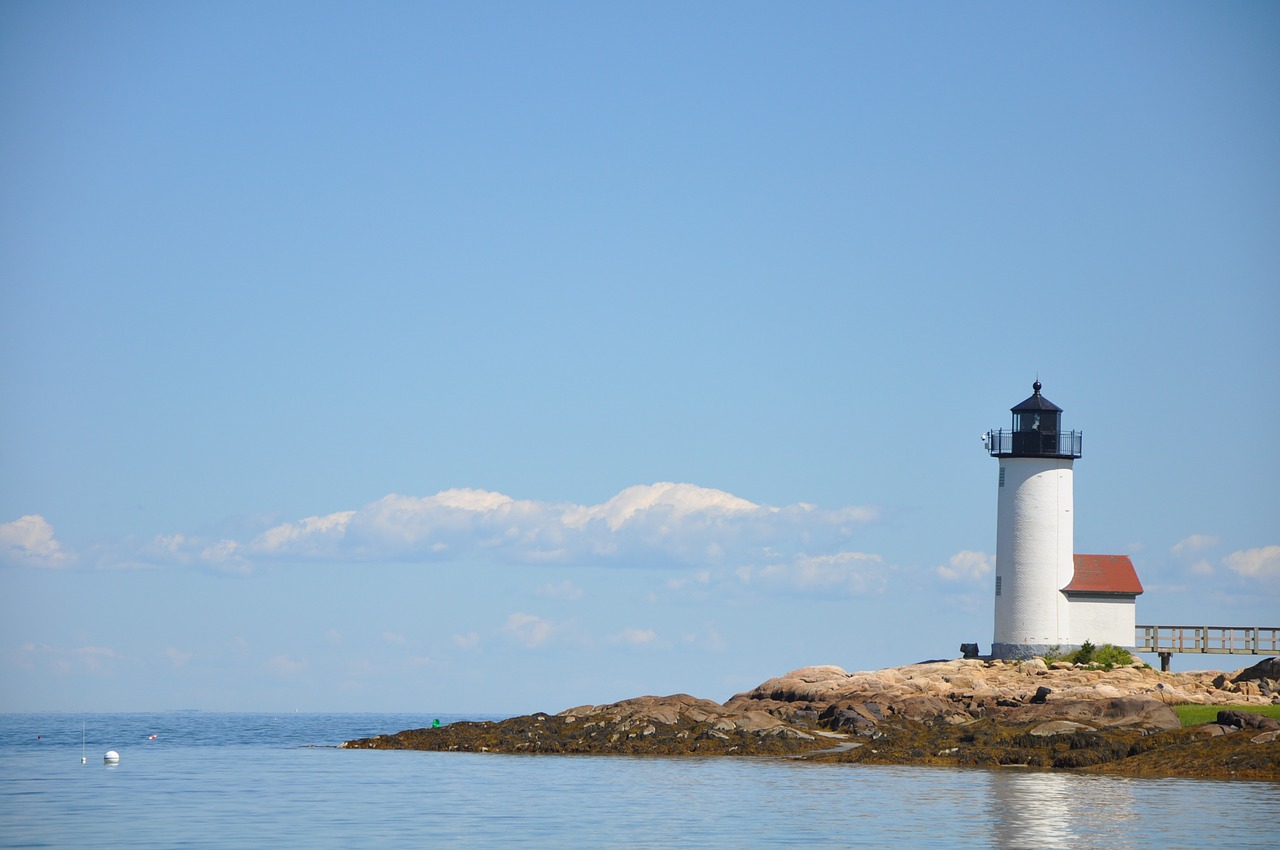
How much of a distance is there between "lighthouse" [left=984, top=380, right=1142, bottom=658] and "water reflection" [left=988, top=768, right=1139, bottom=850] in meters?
14.3

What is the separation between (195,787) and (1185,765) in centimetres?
2134

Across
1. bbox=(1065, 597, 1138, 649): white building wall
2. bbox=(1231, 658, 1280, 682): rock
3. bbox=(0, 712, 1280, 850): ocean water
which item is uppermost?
bbox=(1065, 597, 1138, 649): white building wall

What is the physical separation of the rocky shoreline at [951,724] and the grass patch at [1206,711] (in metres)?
0.50

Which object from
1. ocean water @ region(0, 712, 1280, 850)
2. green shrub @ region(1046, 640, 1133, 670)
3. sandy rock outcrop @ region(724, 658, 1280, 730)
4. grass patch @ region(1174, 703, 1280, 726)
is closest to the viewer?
ocean water @ region(0, 712, 1280, 850)

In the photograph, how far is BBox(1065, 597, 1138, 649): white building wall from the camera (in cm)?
4603

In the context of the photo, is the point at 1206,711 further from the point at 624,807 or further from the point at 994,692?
the point at 624,807

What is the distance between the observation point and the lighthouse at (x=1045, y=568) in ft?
149

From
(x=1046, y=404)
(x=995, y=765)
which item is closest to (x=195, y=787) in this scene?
(x=995, y=765)

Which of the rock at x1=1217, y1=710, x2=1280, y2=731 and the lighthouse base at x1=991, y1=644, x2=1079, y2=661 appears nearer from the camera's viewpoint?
the rock at x1=1217, y1=710, x2=1280, y2=731

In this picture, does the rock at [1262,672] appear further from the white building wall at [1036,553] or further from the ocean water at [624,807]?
the ocean water at [624,807]

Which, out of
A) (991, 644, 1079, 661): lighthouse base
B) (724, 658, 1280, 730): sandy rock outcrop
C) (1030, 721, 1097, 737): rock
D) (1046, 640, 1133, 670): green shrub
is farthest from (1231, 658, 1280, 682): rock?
(1030, 721, 1097, 737): rock

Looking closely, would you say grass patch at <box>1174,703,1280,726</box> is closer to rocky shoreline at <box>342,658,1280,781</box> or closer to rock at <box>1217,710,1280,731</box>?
rocky shoreline at <box>342,658,1280,781</box>

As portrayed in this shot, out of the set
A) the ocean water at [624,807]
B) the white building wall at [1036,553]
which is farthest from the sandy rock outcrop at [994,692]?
the ocean water at [624,807]

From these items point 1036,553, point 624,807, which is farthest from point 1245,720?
point 624,807
